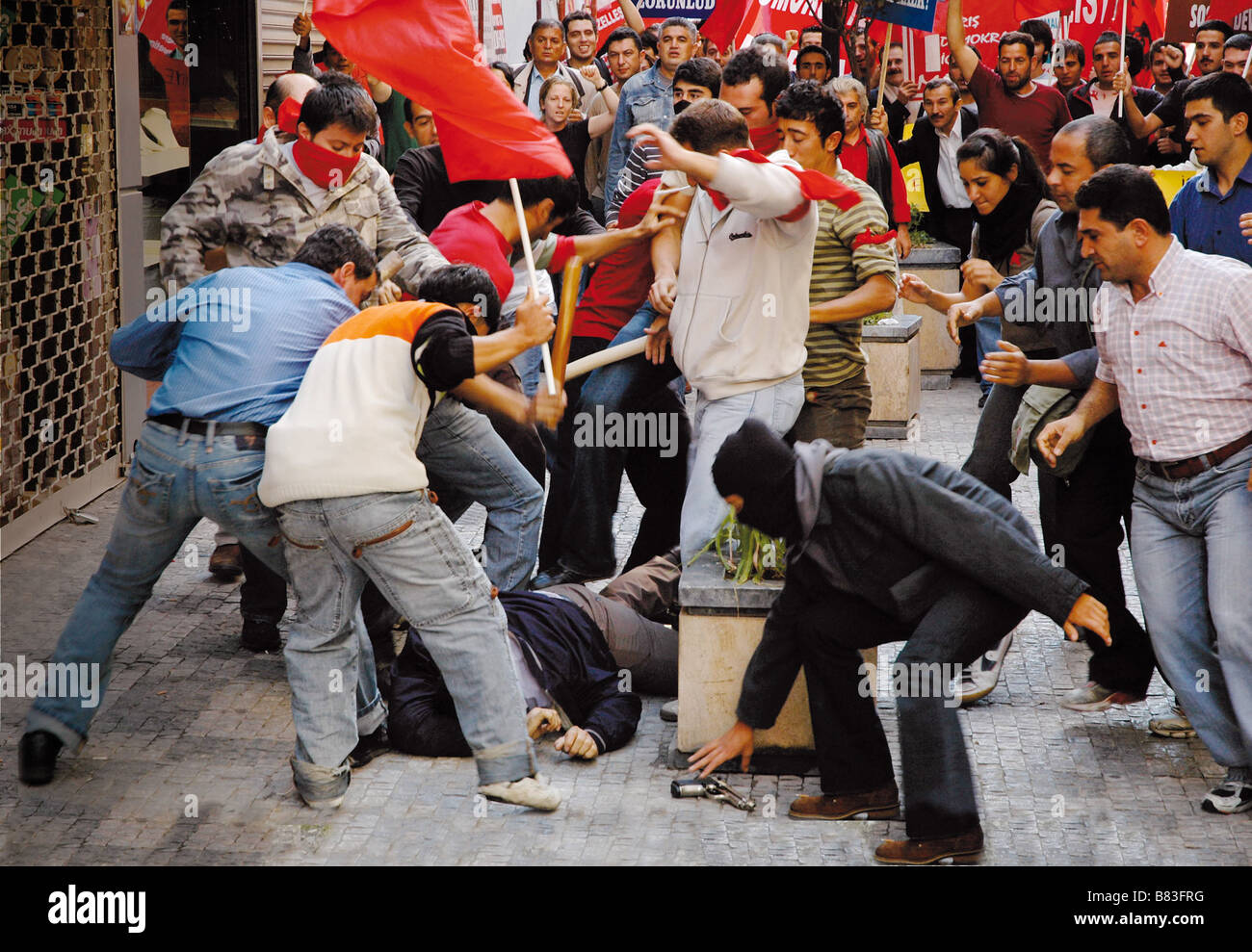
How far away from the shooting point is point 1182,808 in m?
4.93

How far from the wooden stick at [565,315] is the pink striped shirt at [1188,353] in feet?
7.93

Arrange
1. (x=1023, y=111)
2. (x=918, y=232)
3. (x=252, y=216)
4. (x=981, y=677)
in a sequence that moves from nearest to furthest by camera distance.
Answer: (x=981, y=677) → (x=252, y=216) → (x=1023, y=111) → (x=918, y=232)

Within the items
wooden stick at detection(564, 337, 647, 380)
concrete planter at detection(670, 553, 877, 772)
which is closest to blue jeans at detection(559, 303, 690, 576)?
wooden stick at detection(564, 337, 647, 380)

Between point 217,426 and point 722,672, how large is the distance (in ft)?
6.03

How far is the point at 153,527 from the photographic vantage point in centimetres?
501

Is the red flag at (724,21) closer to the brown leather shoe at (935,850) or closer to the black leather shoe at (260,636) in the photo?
the black leather shoe at (260,636)

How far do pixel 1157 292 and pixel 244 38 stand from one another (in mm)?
7442

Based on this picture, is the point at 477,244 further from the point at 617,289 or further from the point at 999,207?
the point at 999,207

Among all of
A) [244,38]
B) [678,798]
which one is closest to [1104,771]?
[678,798]

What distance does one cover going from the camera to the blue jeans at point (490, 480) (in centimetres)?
593

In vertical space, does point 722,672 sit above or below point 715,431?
below

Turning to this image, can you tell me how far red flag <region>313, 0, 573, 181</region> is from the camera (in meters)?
5.31

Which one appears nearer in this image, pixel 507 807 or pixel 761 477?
pixel 761 477

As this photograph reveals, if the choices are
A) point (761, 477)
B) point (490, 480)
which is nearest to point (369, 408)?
point (761, 477)
